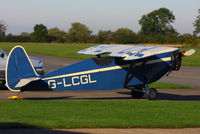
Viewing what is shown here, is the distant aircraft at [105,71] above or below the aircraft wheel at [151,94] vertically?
above

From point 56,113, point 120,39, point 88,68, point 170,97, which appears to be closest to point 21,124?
point 56,113

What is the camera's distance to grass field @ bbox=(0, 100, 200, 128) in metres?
10.5

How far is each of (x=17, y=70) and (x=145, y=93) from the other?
16.3 feet

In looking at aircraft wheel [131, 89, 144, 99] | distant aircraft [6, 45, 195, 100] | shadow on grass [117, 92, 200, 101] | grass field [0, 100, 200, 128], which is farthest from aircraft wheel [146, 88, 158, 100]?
grass field [0, 100, 200, 128]

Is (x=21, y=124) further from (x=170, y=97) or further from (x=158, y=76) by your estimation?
(x=170, y=97)

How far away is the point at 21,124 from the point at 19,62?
4.87m

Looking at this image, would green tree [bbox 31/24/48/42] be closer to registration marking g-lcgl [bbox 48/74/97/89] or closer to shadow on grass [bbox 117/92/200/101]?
shadow on grass [bbox 117/92/200/101]

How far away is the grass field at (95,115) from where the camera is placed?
10500 mm

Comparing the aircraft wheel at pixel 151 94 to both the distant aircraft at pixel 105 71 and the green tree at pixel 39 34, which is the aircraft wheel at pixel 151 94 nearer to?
the distant aircraft at pixel 105 71

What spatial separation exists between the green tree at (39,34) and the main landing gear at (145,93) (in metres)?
124

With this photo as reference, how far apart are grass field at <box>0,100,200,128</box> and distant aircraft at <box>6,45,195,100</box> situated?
139 centimetres

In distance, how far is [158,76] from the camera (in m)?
17.1

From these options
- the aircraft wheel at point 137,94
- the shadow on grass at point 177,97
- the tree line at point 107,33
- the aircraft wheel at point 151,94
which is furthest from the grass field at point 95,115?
the tree line at point 107,33

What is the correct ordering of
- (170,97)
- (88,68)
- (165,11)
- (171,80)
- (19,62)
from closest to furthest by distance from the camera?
(19,62) < (88,68) < (170,97) < (171,80) < (165,11)
